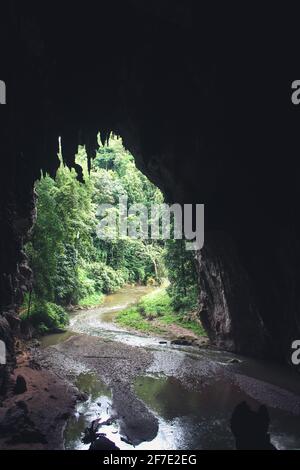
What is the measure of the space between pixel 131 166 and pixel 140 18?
5218 cm

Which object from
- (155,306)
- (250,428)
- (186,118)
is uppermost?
(186,118)

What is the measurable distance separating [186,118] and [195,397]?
1135 centimetres

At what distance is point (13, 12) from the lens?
12.3m

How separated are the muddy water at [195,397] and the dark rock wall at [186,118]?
2.27 m

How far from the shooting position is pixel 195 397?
49.0 feet

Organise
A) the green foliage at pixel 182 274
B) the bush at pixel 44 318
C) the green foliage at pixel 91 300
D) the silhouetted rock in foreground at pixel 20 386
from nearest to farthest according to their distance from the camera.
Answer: the silhouetted rock in foreground at pixel 20 386 < the bush at pixel 44 318 < the green foliage at pixel 182 274 < the green foliage at pixel 91 300

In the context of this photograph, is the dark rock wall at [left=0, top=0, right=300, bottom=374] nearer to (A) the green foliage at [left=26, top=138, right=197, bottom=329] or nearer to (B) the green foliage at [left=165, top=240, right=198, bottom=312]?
(A) the green foliage at [left=26, top=138, right=197, bottom=329]

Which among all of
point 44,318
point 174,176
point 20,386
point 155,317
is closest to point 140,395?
point 20,386

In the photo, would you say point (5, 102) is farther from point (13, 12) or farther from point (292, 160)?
point (292, 160)

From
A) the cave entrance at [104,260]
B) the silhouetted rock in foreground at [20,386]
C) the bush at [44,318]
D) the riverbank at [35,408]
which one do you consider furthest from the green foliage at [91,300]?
the silhouetted rock in foreground at [20,386]

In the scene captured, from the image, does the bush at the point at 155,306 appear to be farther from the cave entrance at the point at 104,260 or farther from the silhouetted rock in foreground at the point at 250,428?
the silhouetted rock in foreground at the point at 250,428

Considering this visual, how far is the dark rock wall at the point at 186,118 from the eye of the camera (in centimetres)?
1294

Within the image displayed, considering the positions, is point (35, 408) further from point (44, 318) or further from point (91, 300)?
point (91, 300)

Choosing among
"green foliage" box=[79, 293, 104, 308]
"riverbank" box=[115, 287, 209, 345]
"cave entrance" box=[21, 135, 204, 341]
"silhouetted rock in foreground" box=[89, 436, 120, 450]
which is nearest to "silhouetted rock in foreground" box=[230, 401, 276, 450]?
"silhouetted rock in foreground" box=[89, 436, 120, 450]
